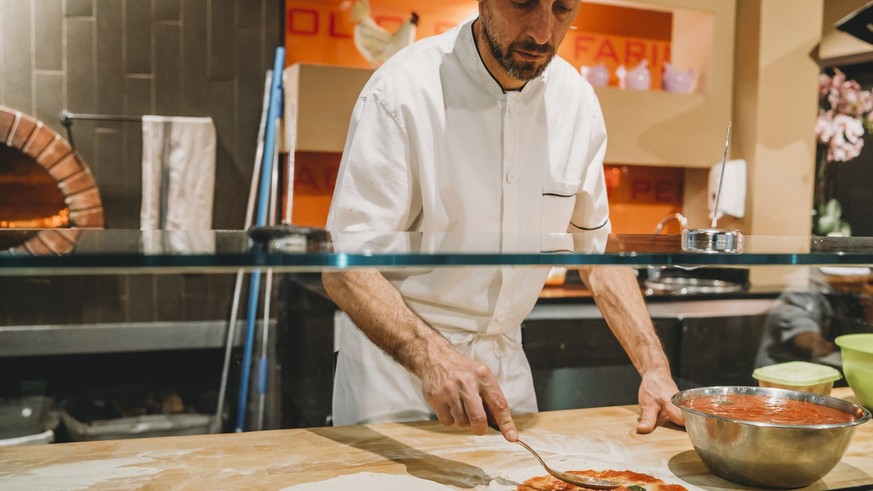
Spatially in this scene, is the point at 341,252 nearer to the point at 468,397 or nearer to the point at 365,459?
the point at 468,397

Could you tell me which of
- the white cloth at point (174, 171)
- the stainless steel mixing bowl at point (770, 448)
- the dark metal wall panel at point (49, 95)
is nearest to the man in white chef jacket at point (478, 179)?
the stainless steel mixing bowl at point (770, 448)

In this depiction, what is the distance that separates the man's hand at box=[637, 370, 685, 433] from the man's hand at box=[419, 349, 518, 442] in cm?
39

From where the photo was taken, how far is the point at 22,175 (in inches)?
146

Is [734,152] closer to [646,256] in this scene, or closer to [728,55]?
[728,55]

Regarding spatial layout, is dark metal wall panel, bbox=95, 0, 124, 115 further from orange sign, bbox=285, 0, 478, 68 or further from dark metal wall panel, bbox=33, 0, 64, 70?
orange sign, bbox=285, 0, 478, 68

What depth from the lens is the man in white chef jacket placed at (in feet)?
5.51

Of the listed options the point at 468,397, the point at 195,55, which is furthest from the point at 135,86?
the point at 468,397

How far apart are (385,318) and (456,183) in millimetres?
548

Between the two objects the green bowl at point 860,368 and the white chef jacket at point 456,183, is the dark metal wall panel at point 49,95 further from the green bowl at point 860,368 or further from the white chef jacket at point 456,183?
the green bowl at point 860,368

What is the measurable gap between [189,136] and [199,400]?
1.34 m

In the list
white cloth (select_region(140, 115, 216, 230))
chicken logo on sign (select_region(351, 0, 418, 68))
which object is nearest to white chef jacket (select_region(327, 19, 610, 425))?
chicken logo on sign (select_region(351, 0, 418, 68))

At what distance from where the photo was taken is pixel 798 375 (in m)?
1.58

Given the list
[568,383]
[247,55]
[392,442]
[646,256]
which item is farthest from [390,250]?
[247,55]

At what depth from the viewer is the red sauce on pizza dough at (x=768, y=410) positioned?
116cm
